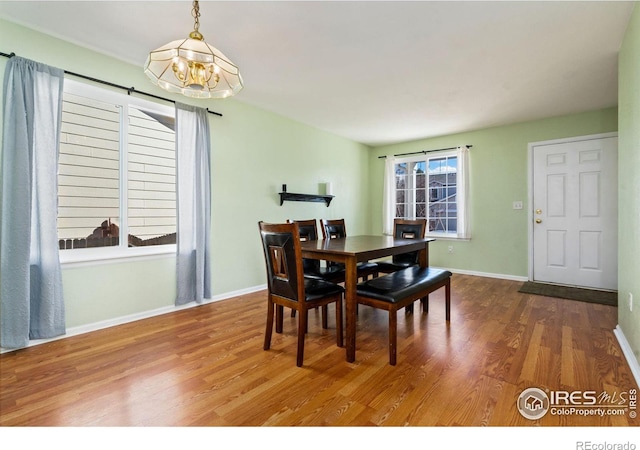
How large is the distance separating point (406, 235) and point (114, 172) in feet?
9.82

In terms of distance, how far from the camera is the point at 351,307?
204 centimetres

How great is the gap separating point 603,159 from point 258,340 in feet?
15.3

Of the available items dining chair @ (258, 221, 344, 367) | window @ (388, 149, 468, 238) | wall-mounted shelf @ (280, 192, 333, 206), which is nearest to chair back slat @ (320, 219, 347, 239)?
wall-mounted shelf @ (280, 192, 333, 206)

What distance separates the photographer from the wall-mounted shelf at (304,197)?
13.6 feet

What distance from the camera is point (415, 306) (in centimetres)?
312

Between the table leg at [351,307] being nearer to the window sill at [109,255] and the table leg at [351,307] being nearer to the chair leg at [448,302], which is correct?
the chair leg at [448,302]

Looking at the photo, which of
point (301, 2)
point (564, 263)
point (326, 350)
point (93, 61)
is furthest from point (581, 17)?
point (93, 61)

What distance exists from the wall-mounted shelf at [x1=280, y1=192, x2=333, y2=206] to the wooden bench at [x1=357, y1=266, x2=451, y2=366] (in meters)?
2.10

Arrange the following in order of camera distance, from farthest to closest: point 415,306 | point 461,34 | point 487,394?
point 415,306 → point 461,34 → point 487,394

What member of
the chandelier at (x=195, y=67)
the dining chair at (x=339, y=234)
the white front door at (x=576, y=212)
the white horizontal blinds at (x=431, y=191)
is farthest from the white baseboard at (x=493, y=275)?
the chandelier at (x=195, y=67)

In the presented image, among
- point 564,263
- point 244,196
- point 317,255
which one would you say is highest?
point 244,196

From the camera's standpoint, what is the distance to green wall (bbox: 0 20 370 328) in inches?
96.9

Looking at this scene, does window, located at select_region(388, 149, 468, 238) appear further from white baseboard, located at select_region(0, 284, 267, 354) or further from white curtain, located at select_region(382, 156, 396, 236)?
white baseboard, located at select_region(0, 284, 267, 354)

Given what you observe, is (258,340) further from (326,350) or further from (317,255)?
(317,255)
